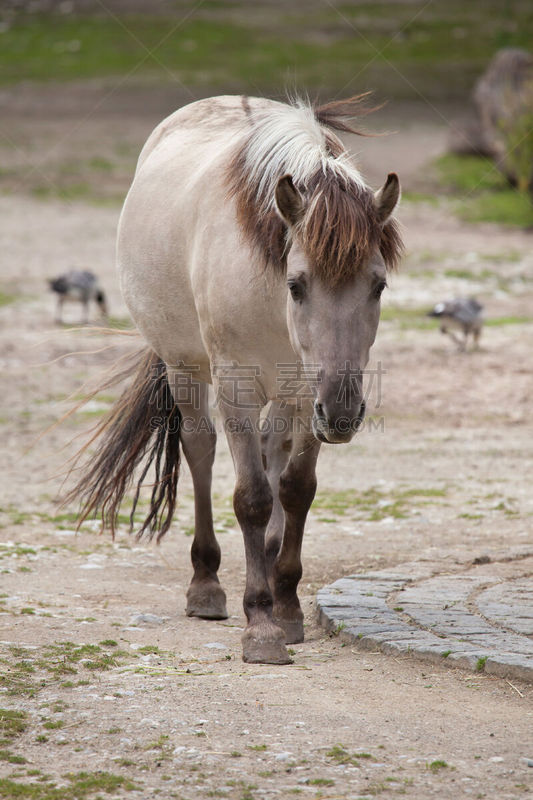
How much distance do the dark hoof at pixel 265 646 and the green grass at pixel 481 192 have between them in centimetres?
1285

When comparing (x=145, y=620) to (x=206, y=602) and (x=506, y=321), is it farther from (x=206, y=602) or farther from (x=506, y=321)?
(x=506, y=321)

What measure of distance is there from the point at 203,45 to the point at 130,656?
28225 millimetres

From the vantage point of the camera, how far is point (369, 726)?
11.1 ft

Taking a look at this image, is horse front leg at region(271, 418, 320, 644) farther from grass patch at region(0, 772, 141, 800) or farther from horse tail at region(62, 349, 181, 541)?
grass patch at region(0, 772, 141, 800)

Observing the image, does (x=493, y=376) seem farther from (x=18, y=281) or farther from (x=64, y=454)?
(x=18, y=281)

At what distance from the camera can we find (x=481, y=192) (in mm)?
17859

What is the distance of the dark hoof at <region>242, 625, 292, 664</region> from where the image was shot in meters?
4.10

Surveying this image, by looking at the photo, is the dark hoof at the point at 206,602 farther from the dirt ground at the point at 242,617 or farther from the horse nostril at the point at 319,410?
the horse nostril at the point at 319,410

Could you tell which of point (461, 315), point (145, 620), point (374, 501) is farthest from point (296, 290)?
point (461, 315)

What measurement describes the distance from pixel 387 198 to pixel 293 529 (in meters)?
1.49

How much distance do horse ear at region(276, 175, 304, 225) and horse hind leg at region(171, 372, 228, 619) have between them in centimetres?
152

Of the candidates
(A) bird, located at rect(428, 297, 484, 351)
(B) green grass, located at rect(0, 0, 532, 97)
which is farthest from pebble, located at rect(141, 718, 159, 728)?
(B) green grass, located at rect(0, 0, 532, 97)

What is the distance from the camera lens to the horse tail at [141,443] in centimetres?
536

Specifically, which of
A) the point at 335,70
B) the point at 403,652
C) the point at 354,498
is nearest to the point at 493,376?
the point at 354,498
